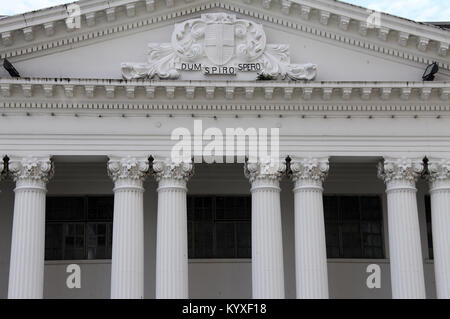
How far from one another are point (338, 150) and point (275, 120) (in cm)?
208

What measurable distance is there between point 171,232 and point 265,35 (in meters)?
6.66

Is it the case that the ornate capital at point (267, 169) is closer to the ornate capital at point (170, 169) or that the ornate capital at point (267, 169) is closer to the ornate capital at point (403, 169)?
the ornate capital at point (170, 169)

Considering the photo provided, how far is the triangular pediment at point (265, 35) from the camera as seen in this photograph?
2491 centimetres

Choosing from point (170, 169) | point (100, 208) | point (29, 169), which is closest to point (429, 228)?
point (170, 169)

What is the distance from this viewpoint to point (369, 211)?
28.2 metres

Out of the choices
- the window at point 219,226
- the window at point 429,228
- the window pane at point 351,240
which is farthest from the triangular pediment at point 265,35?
the window pane at point 351,240

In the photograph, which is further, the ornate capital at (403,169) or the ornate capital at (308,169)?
the ornate capital at (403,169)

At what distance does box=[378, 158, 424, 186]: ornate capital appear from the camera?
80.6 feet

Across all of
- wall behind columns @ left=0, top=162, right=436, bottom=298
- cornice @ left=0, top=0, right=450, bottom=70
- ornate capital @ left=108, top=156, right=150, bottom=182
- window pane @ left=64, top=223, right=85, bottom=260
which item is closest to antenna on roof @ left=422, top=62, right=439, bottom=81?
cornice @ left=0, top=0, right=450, bottom=70

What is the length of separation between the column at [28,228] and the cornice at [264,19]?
3563mm

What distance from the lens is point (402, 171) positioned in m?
24.6

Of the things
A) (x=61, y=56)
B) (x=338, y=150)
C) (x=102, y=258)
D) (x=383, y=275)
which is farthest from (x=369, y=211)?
(x=61, y=56)

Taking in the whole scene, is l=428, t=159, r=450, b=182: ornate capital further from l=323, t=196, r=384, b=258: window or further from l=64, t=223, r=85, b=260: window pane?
l=64, t=223, r=85, b=260: window pane

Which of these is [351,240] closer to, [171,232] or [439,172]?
[439,172]
